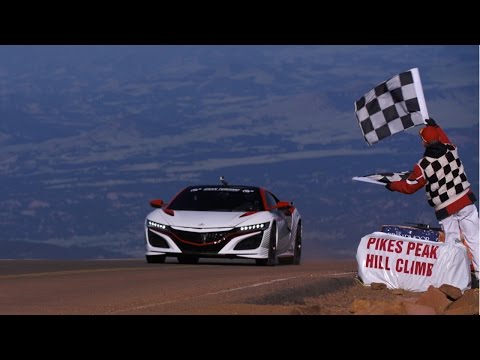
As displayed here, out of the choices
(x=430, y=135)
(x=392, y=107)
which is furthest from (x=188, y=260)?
(x=430, y=135)

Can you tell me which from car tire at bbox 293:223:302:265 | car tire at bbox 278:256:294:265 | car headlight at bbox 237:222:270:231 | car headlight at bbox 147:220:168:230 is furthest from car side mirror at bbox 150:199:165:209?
car tire at bbox 293:223:302:265

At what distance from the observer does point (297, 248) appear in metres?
22.1

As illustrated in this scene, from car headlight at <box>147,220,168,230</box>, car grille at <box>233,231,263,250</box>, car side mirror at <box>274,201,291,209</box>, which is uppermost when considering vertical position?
car side mirror at <box>274,201,291,209</box>

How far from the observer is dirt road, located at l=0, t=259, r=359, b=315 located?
11352mm

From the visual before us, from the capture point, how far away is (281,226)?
2058 centimetres

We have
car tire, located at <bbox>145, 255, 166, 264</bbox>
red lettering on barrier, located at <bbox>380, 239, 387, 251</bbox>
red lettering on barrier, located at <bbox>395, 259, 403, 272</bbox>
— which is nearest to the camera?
red lettering on barrier, located at <bbox>395, 259, 403, 272</bbox>

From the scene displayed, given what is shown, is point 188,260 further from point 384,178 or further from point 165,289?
point 165,289

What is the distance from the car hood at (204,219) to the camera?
1942cm

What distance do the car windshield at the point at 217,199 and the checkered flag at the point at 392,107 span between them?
13.6 feet

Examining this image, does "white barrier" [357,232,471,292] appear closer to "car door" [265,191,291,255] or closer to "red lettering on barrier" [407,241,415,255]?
"red lettering on barrier" [407,241,415,255]

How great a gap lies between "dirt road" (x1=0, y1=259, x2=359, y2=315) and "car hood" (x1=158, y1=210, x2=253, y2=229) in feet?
2.20

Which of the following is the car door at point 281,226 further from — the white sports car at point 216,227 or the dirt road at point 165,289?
the dirt road at point 165,289
